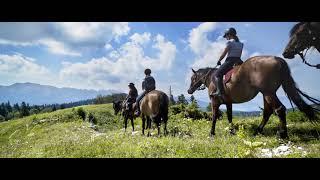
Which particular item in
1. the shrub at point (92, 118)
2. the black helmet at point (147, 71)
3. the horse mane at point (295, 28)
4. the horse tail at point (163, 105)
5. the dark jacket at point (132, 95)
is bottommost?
the shrub at point (92, 118)

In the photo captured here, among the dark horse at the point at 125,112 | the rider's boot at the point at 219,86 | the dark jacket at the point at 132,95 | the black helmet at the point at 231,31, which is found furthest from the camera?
the dark horse at the point at 125,112

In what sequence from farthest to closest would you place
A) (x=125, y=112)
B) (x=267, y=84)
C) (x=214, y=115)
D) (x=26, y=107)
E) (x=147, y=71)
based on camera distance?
(x=26, y=107) → (x=125, y=112) → (x=147, y=71) → (x=214, y=115) → (x=267, y=84)

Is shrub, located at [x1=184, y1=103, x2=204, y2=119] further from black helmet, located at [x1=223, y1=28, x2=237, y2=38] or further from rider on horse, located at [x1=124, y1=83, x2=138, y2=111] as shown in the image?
black helmet, located at [x1=223, y1=28, x2=237, y2=38]

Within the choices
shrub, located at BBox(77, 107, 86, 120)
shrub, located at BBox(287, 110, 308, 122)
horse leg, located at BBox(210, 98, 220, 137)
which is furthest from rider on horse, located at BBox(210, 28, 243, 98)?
shrub, located at BBox(77, 107, 86, 120)

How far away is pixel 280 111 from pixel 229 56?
8.93ft

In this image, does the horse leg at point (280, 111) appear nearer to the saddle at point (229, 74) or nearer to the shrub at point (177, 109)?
the saddle at point (229, 74)

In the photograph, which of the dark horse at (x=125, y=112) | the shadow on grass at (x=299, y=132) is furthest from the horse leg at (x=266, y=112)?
the dark horse at (x=125, y=112)

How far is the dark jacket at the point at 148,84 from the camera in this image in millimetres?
16441

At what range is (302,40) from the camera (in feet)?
41.3

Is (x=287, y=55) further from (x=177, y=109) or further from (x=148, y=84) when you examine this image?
(x=177, y=109)

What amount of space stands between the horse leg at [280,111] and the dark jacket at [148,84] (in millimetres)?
5897

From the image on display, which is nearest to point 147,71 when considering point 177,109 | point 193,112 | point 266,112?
point 193,112
